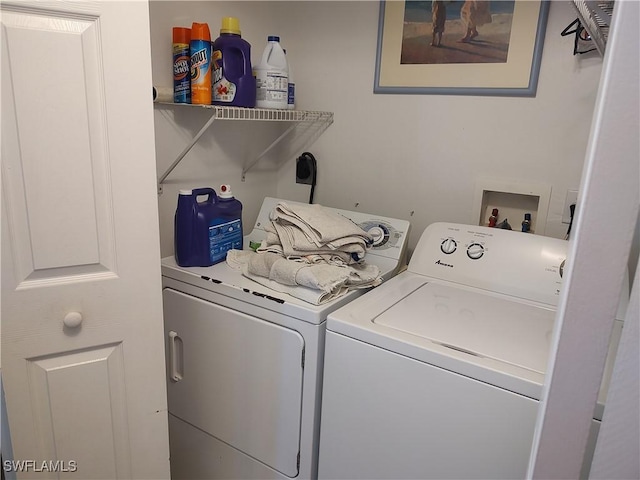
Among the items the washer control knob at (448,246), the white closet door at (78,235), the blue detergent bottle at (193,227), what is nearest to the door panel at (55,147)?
the white closet door at (78,235)

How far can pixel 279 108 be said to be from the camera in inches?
75.5

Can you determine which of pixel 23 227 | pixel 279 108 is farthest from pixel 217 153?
pixel 23 227

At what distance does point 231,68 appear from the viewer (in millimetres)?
1771

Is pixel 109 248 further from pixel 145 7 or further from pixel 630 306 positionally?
pixel 630 306

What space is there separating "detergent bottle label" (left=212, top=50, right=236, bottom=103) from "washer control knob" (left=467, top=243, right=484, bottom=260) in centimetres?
108

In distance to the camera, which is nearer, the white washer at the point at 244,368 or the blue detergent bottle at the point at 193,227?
the white washer at the point at 244,368

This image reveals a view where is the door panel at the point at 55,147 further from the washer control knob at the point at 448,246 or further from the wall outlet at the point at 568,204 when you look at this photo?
the wall outlet at the point at 568,204

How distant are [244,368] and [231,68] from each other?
1.14 meters

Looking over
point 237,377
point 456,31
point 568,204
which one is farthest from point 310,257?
point 456,31

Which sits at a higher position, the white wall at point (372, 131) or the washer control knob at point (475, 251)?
the white wall at point (372, 131)

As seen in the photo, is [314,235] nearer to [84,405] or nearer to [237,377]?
[237,377]

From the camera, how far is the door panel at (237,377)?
1512 mm

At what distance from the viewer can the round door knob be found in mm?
1139

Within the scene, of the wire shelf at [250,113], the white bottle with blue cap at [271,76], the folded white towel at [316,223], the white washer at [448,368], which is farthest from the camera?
the white bottle with blue cap at [271,76]
